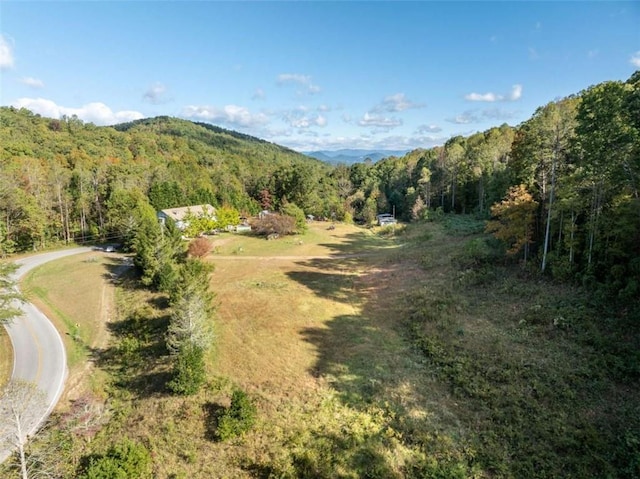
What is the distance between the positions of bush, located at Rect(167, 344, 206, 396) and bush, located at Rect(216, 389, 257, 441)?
2867 millimetres

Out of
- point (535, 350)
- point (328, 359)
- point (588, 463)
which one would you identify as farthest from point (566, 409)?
point (328, 359)

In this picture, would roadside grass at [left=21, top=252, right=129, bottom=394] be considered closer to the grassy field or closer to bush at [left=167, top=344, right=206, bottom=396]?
the grassy field

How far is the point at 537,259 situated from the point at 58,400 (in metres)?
32.2

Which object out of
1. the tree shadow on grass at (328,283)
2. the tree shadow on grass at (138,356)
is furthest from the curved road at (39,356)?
the tree shadow on grass at (328,283)

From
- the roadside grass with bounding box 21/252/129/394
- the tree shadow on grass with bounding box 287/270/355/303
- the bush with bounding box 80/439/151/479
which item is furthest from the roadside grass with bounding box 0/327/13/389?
the tree shadow on grass with bounding box 287/270/355/303

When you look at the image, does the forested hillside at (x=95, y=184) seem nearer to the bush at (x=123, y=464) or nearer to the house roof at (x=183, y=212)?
the house roof at (x=183, y=212)

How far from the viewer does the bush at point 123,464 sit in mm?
Result: 12195

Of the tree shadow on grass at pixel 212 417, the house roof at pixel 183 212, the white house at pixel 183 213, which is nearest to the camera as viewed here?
the tree shadow on grass at pixel 212 417

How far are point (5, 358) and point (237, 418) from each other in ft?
59.6

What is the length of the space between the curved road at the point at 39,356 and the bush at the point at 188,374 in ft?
20.1

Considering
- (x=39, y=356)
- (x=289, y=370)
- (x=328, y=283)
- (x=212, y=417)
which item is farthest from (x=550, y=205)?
(x=39, y=356)

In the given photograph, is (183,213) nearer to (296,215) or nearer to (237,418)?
(296,215)

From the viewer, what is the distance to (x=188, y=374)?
1728 centimetres

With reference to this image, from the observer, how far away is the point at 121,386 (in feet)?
65.3
